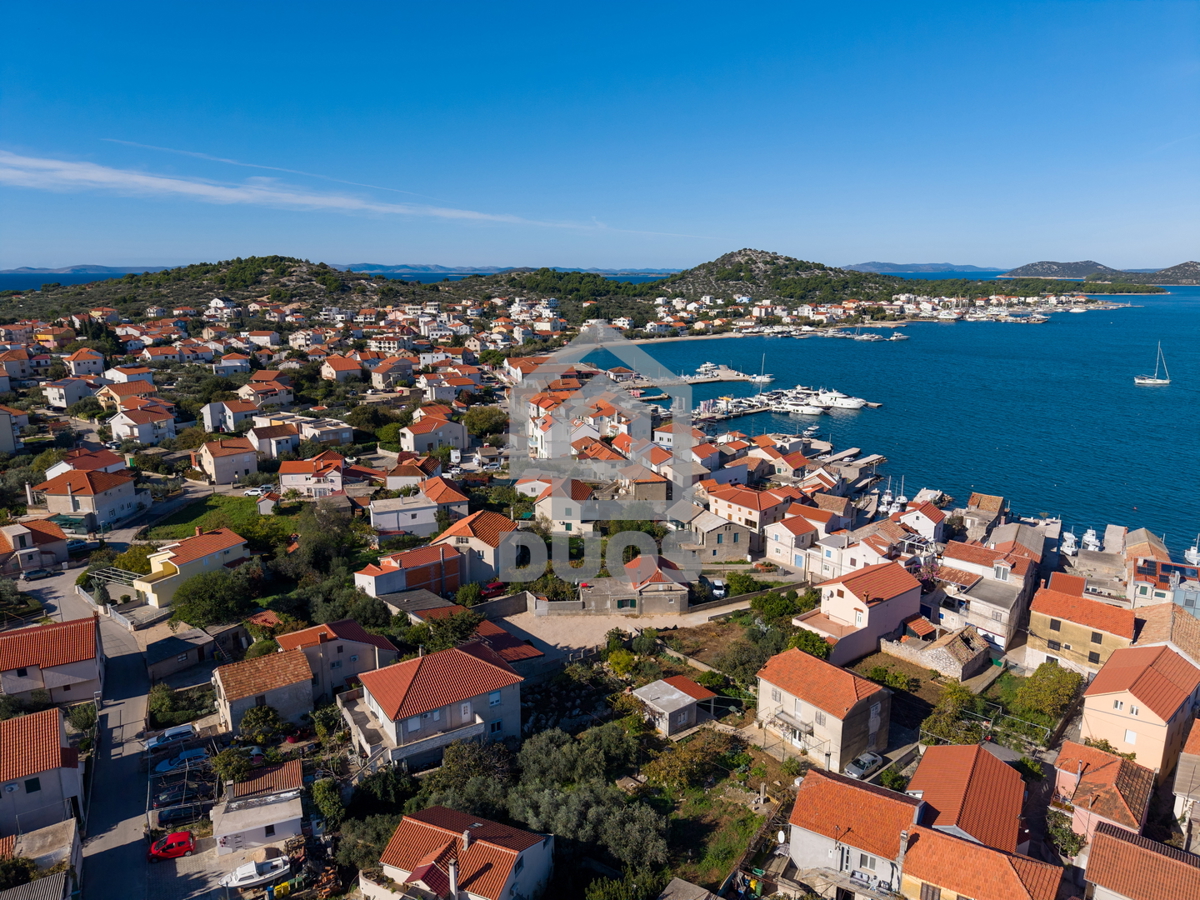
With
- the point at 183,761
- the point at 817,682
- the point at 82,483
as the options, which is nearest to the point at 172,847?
the point at 183,761

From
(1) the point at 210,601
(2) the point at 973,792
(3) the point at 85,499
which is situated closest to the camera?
(2) the point at 973,792

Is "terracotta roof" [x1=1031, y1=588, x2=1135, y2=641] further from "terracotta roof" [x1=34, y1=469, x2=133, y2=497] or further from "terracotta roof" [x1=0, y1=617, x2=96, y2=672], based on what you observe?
"terracotta roof" [x1=34, y1=469, x2=133, y2=497]

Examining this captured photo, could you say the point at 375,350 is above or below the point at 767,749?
above

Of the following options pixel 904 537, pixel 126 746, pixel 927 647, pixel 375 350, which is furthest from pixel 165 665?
pixel 375 350

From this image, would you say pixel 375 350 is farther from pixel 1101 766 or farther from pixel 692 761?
pixel 1101 766

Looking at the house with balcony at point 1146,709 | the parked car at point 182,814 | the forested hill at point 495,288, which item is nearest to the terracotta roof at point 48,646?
the parked car at point 182,814

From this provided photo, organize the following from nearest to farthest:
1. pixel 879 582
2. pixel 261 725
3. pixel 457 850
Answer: pixel 457 850, pixel 261 725, pixel 879 582

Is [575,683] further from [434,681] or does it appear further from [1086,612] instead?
[1086,612]

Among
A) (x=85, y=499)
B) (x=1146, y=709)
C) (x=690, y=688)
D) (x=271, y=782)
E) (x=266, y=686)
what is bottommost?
(x=690, y=688)
